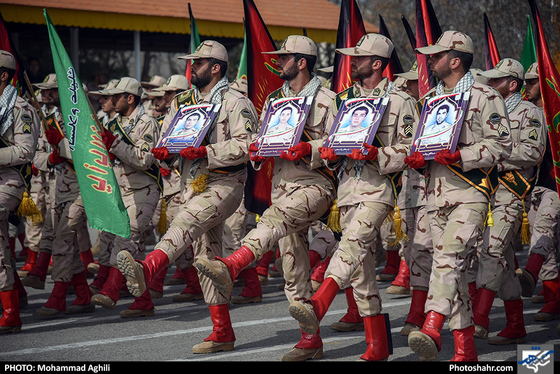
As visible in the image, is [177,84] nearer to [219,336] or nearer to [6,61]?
[6,61]

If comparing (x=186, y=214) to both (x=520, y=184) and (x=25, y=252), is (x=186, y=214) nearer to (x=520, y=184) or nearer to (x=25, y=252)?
(x=520, y=184)

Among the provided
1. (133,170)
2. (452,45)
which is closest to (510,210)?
(452,45)

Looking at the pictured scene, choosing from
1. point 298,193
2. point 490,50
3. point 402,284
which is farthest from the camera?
point 490,50

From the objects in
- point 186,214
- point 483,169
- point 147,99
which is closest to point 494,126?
point 483,169

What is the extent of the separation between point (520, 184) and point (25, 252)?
315 inches

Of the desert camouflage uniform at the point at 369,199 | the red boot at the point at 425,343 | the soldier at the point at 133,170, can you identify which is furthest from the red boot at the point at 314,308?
the soldier at the point at 133,170

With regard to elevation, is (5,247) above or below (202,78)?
below

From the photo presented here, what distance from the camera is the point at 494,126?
5332mm

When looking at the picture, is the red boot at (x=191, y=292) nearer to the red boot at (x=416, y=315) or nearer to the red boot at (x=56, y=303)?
the red boot at (x=56, y=303)

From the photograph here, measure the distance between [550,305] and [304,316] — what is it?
10.8 ft

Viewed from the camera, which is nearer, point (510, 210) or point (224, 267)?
point (224, 267)

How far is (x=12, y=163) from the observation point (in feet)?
22.7

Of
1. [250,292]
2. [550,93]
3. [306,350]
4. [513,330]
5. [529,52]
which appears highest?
[529,52]

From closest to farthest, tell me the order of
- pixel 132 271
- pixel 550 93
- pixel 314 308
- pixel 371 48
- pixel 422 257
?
1. pixel 314 308
2. pixel 132 271
3. pixel 371 48
4. pixel 550 93
5. pixel 422 257
